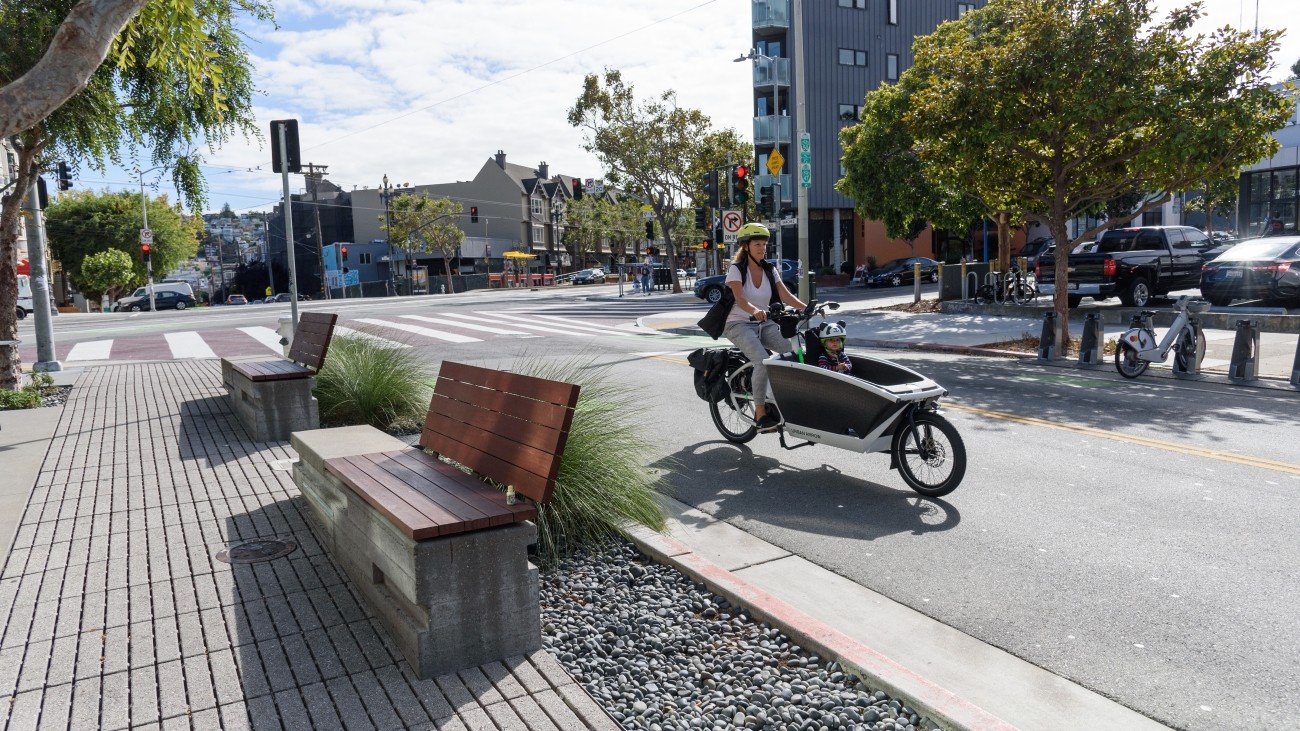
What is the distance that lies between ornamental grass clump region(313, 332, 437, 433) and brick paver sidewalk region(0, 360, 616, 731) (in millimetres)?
1605

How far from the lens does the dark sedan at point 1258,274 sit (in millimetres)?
17891

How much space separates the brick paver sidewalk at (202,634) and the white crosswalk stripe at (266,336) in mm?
11904

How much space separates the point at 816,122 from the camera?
1857 inches

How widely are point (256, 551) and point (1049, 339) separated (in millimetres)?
12906

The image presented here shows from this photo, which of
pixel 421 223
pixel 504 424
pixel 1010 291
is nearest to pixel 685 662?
pixel 504 424

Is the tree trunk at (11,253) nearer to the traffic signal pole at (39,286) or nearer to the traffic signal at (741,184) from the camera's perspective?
the traffic signal pole at (39,286)

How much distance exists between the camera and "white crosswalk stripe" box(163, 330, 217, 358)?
1761 centimetres

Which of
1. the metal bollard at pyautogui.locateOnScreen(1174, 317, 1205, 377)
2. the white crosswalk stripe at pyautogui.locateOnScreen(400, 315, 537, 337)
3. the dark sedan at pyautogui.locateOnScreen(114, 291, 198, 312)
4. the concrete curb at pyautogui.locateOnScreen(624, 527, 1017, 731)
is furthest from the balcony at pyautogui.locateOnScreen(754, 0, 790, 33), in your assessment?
the concrete curb at pyautogui.locateOnScreen(624, 527, 1017, 731)

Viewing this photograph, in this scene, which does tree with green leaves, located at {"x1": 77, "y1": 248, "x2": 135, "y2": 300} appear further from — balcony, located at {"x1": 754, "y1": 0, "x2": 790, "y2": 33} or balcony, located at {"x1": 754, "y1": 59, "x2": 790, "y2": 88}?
balcony, located at {"x1": 754, "y1": 0, "x2": 790, "y2": 33}

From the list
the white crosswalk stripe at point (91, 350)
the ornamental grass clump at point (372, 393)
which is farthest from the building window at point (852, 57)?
the ornamental grass clump at point (372, 393)

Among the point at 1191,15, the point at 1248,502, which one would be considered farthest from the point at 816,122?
the point at 1248,502

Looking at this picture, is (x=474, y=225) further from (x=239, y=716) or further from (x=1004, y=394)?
(x=239, y=716)

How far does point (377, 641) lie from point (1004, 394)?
356 inches

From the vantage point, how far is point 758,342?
749 cm
